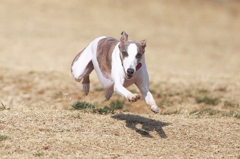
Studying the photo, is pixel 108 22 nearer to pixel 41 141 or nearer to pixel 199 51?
pixel 199 51

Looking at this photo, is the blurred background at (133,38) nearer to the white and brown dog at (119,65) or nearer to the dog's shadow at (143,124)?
the white and brown dog at (119,65)

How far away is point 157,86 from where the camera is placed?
13781mm

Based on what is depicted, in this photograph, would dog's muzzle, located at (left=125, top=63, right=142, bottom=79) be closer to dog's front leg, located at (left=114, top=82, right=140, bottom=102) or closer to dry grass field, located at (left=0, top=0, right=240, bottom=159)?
dog's front leg, located at (left=114, top=82, right=140, bottom=102)

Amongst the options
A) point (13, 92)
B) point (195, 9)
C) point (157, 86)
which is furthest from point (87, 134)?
point (195, 9)

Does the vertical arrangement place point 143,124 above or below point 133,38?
below

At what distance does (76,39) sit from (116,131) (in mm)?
18952

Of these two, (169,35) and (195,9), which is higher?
(195,9)

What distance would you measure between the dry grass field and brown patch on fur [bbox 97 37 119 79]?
1045 mm

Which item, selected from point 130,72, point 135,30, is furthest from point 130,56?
point 135,30

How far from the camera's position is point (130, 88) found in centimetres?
1360

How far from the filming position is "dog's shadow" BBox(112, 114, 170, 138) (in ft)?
23.5

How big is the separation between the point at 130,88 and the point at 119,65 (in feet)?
21.9

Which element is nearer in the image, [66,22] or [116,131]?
[116,131]

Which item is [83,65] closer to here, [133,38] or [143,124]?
[143,124]
